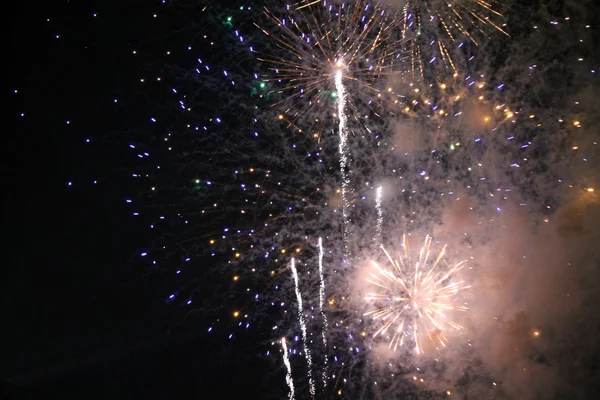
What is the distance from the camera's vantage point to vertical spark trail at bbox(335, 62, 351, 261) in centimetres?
251

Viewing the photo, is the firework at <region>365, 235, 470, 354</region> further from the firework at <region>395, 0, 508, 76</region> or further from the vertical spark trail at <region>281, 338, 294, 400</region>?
the firework at <region>395, 0, 508, 76</region>

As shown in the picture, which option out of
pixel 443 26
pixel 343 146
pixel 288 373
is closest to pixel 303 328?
pixel 288 373

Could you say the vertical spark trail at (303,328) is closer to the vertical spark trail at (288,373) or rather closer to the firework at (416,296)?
the vertical spark trail at (288,373)

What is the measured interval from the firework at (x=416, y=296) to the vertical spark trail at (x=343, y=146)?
0.33 m

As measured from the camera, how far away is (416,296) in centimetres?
273

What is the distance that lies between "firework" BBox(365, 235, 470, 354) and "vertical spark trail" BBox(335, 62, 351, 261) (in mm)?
330

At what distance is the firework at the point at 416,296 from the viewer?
106 inches

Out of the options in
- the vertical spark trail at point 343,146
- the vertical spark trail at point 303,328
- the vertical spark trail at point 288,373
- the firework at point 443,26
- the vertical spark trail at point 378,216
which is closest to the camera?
the firework at point 443,26

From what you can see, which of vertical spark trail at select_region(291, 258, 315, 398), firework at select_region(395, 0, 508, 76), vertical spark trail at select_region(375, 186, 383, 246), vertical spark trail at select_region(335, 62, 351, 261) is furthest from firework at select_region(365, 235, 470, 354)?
firework at select_region(395, 0, 508, 76)

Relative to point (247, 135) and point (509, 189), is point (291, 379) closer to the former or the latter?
point (247, 135)

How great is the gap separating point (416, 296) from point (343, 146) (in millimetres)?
1165

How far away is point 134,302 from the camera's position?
112 inches

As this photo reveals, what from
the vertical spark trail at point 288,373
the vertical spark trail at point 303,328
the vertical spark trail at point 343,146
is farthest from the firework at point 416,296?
the vertical spark trail at point 288,373

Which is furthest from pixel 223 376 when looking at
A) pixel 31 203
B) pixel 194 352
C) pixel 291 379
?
pixel 31 203
